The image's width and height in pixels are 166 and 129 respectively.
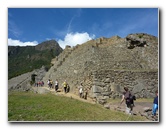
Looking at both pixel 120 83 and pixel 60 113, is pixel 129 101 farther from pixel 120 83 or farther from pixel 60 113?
pixel 60 113

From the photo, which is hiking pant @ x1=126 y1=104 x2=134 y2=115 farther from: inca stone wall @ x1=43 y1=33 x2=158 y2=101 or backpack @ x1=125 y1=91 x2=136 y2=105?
inca stone wall @ x1=43 y1=33 x2=158 y2=101

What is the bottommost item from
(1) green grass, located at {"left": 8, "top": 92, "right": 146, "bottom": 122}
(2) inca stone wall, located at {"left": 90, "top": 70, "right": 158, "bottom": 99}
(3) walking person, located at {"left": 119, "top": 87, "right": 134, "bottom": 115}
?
(1) green grass, located at {"left": 8, "top": 92, "right": 146, "bottom": 122}

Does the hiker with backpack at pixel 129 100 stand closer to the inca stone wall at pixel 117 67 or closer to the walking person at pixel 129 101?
the walking person at pixel 129 101

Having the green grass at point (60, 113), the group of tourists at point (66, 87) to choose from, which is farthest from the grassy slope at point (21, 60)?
the group of tourists at point (66, 87)

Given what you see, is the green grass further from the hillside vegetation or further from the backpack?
the hillside vegetation

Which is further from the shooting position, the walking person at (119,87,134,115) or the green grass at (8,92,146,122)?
the walking person at (119,87,134,115)

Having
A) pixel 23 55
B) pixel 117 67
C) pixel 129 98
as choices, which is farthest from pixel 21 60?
pixel 129 98

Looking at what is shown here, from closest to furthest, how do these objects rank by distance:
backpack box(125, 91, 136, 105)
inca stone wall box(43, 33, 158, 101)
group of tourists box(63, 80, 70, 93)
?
backpack box(125, 91, 136, 105)
inca stone wall box(43, 33, 158, 101)
group of tourists box(63, 80, 70, 93)

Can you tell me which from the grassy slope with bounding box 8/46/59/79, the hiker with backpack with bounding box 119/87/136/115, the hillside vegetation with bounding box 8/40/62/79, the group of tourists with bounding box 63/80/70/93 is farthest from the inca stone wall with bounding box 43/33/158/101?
the grassy slope with bounding box 8/46/59/79

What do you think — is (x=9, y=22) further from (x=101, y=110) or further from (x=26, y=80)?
(x=26, y=80)

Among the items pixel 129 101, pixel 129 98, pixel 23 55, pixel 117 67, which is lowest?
pixel 129 101

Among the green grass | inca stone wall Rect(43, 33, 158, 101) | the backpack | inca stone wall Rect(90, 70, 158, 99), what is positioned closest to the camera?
the green grass

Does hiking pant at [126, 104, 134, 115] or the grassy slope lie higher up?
the grassy slope

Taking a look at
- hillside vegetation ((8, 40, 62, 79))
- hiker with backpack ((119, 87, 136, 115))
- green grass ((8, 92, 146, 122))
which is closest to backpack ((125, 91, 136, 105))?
A: hiker with backpack ((119, 87, 136, 115))
